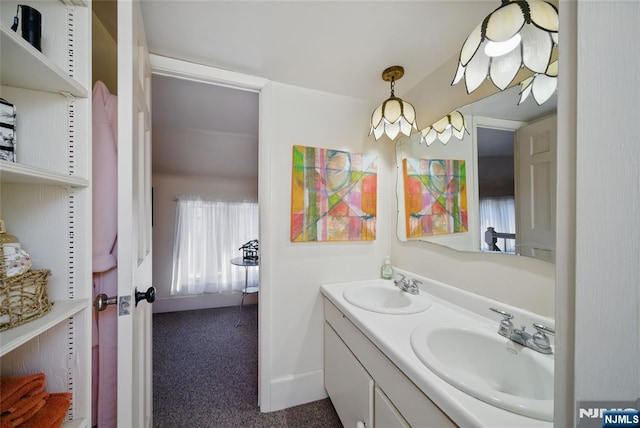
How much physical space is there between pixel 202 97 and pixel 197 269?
2.32 metres

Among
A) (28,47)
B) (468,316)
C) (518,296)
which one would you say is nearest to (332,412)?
(468,316)

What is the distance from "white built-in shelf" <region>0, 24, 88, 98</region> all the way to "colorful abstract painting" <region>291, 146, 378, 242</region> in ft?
3.49

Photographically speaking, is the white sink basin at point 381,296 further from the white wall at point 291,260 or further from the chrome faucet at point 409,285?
the white wall at point 291,260

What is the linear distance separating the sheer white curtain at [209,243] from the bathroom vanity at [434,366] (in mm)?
2357

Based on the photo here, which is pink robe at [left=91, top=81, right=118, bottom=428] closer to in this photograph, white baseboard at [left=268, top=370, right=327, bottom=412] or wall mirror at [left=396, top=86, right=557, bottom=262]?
white baseboard at [left=268, top=370, right=327, bottom=412]

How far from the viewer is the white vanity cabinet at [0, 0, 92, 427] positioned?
2.10 feet

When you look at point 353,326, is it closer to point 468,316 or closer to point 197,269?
point 468,316

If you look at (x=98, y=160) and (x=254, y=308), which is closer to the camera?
(x=98, y=160)

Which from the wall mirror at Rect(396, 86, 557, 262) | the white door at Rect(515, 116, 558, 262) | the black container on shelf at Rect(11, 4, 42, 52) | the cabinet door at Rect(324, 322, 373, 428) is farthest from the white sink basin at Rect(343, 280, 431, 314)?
the black container on shelf at Rect(11, 4, 42, 52)

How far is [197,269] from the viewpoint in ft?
10.5

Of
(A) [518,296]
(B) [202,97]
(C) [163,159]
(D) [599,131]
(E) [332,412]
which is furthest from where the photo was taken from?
(C) [163,159]

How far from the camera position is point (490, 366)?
2.95 feet

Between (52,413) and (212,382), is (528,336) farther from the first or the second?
(212,382)

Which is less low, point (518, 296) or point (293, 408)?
point (518, 296)
